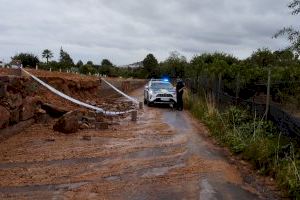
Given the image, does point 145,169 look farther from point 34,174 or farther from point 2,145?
point 2,145

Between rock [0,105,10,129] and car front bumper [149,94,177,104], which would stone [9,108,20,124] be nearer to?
rock [0,105,10,129]

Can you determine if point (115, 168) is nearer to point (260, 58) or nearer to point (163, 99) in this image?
point (163, 99)

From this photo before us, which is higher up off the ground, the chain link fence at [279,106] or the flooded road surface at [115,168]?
the chain link fence at [279,106]

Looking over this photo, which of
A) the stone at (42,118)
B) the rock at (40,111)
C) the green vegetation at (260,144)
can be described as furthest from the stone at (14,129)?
the green vegetation at (260,144)

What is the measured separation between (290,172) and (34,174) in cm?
490

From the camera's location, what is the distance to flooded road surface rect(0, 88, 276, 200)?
8.44 meters

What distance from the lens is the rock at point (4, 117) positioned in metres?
12.6

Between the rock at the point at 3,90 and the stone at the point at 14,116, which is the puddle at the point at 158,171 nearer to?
the rock at the point at 3,90

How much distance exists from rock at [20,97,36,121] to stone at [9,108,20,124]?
341mm

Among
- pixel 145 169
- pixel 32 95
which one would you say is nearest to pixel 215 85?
pixel 32 95

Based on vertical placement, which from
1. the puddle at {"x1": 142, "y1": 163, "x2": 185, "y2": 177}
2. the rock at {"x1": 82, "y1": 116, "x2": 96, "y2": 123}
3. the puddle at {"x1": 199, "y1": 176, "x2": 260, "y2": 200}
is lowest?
the puddle at {"x1": 199, "y1": 176, "x2": 260, "y2": 200}

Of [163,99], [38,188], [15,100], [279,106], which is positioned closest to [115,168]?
[38,188]

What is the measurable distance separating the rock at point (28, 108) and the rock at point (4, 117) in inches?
56.0

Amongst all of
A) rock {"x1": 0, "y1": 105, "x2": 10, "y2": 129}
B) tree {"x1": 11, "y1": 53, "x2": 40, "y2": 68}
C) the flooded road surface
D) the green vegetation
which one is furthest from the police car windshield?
tree {"x1": 11, "y1": 53, "x2": 40, "y2": 68}
